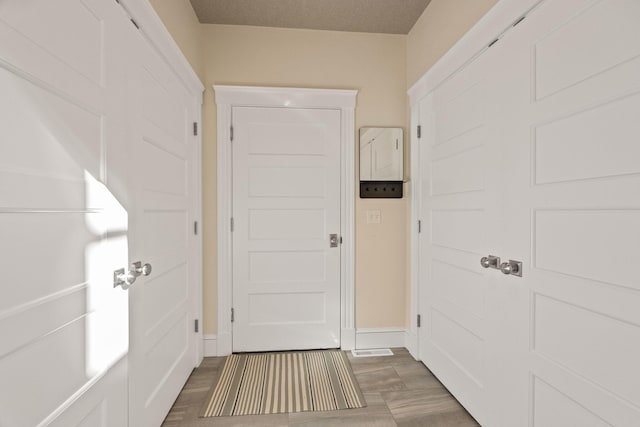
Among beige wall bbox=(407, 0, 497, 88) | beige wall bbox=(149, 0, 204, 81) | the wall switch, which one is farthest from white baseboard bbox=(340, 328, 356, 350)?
beige wall bbox=(149, 0, 204, 81)

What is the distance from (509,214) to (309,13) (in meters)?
1.99

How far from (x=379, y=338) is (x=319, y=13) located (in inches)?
102

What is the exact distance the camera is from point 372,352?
2.60m

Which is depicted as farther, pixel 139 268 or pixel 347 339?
pixel 347 339

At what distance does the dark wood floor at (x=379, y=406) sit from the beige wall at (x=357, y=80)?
1.45 feet

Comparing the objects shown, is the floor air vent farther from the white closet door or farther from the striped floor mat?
the white closet door

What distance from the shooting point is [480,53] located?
5.55 feet

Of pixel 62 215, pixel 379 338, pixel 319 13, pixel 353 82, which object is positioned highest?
pixel 319 13

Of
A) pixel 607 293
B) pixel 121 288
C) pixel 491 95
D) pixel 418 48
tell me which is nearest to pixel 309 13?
pixel 418 48

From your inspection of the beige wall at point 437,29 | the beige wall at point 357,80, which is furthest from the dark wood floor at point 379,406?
the beige wall at point 437,29

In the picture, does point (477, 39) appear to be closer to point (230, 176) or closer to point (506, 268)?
point (506, 268)

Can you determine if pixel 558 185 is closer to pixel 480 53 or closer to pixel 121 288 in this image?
pixel 480 53

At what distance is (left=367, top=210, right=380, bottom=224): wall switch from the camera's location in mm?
2664

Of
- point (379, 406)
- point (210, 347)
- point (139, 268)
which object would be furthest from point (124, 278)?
point (379, 406)
